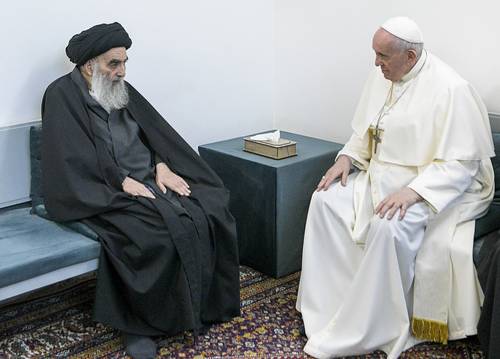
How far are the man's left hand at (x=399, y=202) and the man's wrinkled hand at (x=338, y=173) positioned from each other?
14.3 inches

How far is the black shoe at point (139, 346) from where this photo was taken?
296 cm

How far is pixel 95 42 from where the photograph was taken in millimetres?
3158

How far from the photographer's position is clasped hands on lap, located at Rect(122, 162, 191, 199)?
3.15 meters

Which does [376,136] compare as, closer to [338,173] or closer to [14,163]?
[338,173]

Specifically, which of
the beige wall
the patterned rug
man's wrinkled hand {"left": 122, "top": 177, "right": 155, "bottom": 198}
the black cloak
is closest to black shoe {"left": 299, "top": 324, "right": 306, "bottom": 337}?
the patterned rug

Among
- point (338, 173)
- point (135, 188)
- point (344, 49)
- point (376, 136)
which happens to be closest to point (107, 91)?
point (135, 188)

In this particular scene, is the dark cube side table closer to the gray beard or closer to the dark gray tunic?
the dark gray tunic

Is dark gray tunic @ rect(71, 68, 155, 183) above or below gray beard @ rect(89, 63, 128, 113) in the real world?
below

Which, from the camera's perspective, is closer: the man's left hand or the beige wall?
the man's left hand

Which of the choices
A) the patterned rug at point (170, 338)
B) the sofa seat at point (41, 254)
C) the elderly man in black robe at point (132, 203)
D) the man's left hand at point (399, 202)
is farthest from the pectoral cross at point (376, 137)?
the sofa seat at point (41, 254)

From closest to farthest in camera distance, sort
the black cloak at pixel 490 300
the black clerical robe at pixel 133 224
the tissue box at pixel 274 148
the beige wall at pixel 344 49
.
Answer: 1. the black cloak at pixel 490 300
2. the black clerical robe at pixel 133 224
3. the beige wall at pixel 344 49
4. the tissue box at pixel 274 148

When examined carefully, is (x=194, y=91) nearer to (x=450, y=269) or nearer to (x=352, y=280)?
(x=352, y=280)

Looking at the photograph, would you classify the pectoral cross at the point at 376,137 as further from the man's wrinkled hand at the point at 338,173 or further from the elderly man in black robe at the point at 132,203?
the elderly man in black robe at the point at 132,203

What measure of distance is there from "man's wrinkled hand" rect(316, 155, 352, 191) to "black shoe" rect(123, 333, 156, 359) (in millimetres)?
1074
